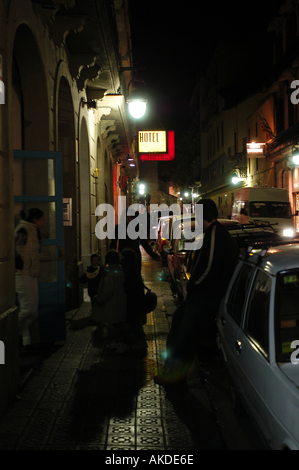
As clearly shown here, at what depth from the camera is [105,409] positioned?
4.32m

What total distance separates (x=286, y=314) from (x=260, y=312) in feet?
1.38

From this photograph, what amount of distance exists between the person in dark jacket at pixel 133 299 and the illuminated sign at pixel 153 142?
53.0ft

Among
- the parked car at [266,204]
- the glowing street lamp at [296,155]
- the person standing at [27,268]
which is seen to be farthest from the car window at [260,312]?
the glowing street lamp at [296,155]

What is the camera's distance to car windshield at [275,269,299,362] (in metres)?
2.93

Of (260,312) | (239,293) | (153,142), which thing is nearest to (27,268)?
(239,293)

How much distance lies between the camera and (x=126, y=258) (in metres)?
6.36

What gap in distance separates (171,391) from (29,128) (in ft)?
15.3

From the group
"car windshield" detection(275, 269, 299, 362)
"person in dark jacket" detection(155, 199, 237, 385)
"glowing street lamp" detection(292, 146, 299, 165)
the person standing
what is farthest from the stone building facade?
"glowing street lamp" detection(292, 146, 299, 165)

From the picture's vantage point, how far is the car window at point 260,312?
3.12 m

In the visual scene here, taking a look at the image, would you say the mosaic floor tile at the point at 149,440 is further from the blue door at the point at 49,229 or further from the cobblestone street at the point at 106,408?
the blue door at the point at 49,229

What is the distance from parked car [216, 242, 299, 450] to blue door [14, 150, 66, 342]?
9.45ft

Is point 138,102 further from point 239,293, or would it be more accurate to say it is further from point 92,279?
point 239,293
